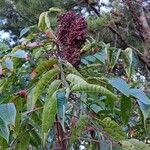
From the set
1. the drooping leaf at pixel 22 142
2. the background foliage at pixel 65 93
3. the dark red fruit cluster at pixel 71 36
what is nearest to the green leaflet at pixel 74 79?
the background foliage at pixel 65 93

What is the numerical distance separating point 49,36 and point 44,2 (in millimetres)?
3502

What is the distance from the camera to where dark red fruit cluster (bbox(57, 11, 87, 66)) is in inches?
36.2

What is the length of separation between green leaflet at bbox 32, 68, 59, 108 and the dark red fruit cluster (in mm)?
81

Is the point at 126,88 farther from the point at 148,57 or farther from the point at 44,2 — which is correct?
the point at 44,2

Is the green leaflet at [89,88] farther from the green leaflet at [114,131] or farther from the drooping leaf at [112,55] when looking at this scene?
the drooping leaf at [112,55]

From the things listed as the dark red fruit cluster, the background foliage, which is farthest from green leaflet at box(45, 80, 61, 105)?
the dark red fruit cluster

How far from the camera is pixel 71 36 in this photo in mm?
930

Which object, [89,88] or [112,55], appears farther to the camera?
[112,55]

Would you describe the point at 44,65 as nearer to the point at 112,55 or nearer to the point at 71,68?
the point at 71,68

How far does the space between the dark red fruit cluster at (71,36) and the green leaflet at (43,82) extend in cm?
8

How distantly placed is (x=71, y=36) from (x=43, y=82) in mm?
149

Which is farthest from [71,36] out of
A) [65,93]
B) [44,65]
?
[65,93]

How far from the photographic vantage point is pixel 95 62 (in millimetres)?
1056

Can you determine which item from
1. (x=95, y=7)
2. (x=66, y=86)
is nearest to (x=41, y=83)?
(x=66, y=86)
